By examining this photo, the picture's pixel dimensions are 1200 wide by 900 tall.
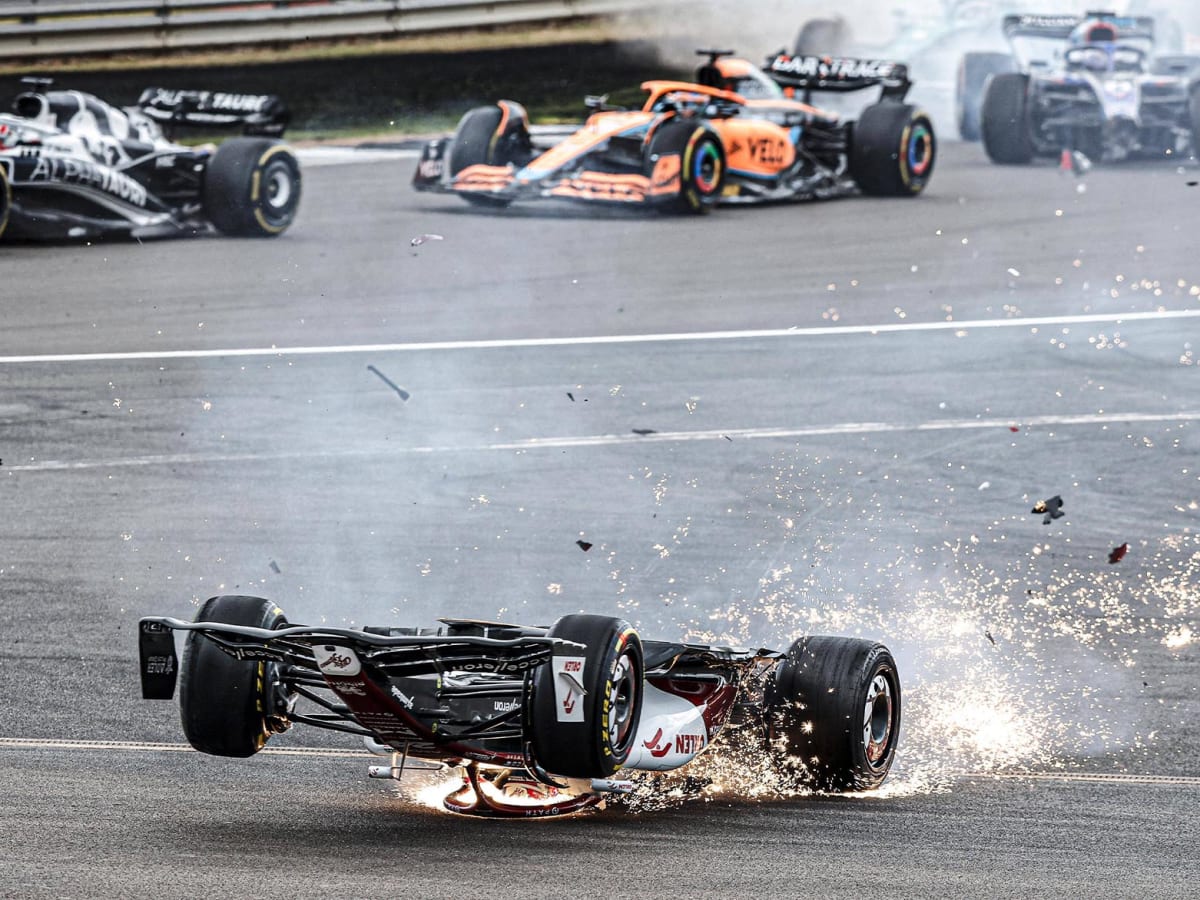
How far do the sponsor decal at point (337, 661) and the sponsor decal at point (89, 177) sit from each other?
484 inches

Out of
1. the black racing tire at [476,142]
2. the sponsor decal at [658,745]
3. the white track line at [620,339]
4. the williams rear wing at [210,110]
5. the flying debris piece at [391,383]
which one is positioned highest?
the williams rear wing at [210,110]

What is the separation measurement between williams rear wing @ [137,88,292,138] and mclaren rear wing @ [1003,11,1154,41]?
34.9 feet

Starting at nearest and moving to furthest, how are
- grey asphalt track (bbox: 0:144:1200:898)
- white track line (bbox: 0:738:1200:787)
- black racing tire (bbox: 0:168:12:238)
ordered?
grey asphalt track (bbox: 0:144:1200:898)
white track line (bbox: 0:738:1200:787)
black racing tire (bbox: 0:168:12:238)

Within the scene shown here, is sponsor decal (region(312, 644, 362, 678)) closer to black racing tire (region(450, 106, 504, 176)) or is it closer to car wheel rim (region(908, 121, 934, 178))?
black racing tire (region(450, 106, 504, 176))

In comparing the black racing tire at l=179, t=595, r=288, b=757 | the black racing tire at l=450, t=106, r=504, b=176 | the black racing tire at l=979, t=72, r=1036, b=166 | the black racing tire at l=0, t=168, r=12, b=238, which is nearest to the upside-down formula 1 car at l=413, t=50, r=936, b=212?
the black racing tire at l=450, t=106, r=504, b=176

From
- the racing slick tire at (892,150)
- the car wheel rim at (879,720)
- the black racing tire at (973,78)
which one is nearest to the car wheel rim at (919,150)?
the racing slick tire at (892,150)

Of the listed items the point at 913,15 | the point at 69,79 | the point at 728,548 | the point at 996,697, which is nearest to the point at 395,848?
the point at 996,697

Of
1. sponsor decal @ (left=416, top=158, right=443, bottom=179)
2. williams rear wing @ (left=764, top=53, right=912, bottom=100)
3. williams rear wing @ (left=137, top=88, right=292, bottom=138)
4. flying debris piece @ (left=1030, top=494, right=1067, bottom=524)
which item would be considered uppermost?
williams rear wing @ (left=764, top=53, right=912, bottom=100)

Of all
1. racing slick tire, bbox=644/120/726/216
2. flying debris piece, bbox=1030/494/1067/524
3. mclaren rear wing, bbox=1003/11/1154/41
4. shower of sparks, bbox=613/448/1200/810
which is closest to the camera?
shower of sparks, bbox=613/448/1200/810

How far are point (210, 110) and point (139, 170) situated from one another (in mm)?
1263

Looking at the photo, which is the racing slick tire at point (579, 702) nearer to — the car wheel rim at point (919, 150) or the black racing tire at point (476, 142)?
the black racing tire at point (476, 142)

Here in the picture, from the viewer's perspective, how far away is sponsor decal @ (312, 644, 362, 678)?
5863mm

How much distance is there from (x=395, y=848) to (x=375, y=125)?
21.2 meters

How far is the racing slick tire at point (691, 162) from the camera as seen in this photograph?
63.7ft
